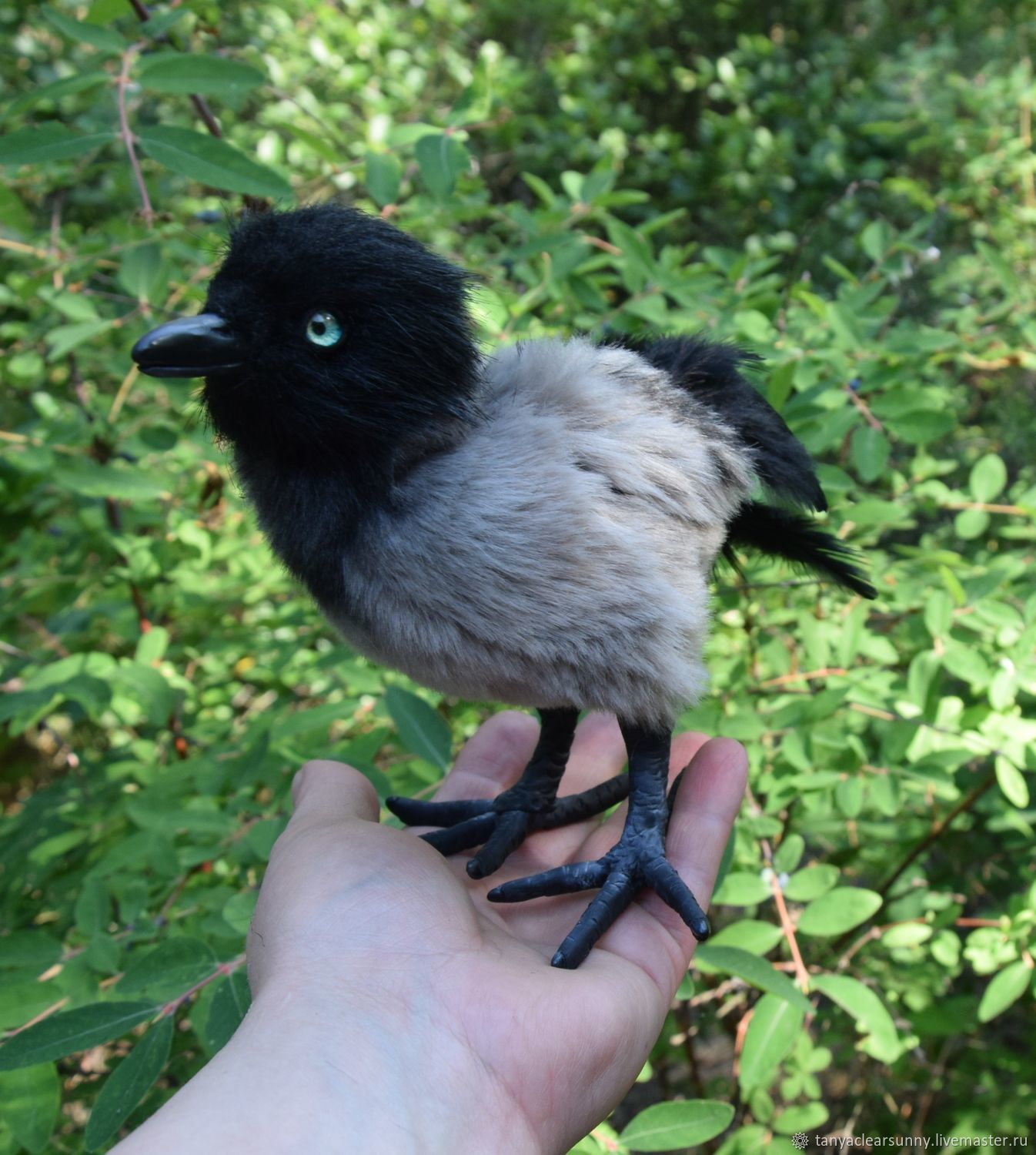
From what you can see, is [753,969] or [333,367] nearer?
[333,367]

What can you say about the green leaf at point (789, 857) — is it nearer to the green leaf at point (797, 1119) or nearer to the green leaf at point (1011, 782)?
the green leaf at point (1011, 782)

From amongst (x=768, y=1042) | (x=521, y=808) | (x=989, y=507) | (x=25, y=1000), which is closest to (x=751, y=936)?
(x=768, y=1042)

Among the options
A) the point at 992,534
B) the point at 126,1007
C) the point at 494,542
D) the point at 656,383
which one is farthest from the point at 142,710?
the point at 992,534

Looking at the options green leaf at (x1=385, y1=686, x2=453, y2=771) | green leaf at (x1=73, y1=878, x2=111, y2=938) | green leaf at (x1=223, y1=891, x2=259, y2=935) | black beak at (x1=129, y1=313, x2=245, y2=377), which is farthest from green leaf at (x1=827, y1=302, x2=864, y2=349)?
green leaf at (x1=73, y1=878, x2=111, y2=938)

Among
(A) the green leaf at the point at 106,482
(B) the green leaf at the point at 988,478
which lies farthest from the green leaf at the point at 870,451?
(A) the green leaf at the point at 106,482

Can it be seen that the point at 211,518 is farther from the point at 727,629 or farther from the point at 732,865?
the point at 732,865

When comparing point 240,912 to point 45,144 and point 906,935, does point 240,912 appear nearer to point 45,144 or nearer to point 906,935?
point 45,144
